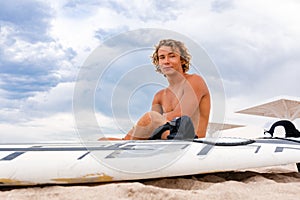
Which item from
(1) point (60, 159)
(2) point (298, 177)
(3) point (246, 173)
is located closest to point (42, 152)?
(1) point (60, 159)

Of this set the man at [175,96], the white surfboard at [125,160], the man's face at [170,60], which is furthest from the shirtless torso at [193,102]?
the white surfboard at [125,160]

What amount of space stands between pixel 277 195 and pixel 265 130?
83.9 inches

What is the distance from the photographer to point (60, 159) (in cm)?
204

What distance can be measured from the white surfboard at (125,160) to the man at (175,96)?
415 mm

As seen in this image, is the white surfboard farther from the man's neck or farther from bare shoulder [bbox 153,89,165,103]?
bare shoulder [bbox 153,89,165,103]

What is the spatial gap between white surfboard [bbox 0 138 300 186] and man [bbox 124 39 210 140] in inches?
16.3

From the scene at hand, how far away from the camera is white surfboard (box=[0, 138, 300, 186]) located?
1.97m

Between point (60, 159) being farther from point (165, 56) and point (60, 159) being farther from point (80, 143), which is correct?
point (165, 56)

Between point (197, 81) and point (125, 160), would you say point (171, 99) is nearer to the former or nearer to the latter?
point (197, 81)

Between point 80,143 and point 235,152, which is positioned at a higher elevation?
point 80,143

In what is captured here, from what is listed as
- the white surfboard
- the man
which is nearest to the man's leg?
the man

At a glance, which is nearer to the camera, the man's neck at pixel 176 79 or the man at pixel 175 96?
the man at pixel 175 96

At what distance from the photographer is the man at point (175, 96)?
2.79 meters

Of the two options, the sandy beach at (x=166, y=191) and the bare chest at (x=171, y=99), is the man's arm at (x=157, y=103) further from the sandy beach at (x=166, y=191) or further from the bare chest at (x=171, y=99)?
the sandy beach at (x=166, y=191)
